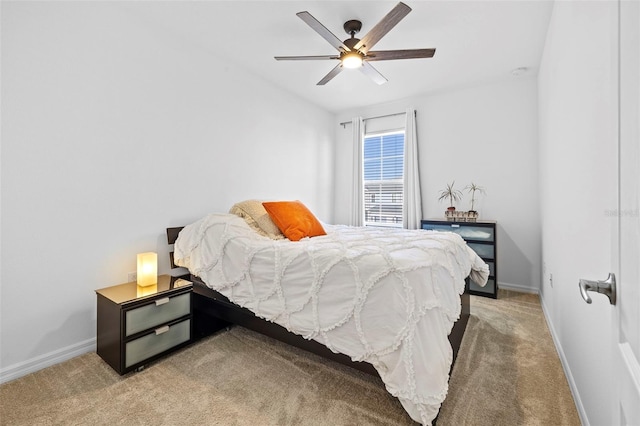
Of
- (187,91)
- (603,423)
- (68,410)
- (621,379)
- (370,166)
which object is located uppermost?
(187,91)

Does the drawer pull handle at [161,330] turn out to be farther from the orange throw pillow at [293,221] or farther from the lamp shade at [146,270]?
the orange throw pillow at [293,221]

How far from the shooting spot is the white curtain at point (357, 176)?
15.2 feet

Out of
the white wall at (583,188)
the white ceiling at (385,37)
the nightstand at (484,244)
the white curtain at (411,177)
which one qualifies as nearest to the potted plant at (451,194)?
the white curtain at (411,177)

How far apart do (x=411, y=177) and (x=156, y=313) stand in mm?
3525

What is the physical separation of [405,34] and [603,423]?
2883 millimetres

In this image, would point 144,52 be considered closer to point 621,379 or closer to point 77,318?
point 77,318

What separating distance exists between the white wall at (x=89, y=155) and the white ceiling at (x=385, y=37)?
319 millimetres

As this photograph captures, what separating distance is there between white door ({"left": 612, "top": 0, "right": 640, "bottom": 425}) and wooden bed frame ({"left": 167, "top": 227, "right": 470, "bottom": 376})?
49.3 inches

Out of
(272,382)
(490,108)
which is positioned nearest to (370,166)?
(490,108)

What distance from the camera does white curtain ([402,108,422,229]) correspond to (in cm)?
409

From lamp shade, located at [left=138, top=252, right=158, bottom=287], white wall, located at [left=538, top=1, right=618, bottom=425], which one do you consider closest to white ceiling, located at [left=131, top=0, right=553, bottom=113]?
white wall, located at [left=538, top=1, right=618, bottom=425]

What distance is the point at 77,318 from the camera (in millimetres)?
2068

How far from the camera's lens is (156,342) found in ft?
6.42

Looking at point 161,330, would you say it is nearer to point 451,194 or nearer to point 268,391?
point 268,391
